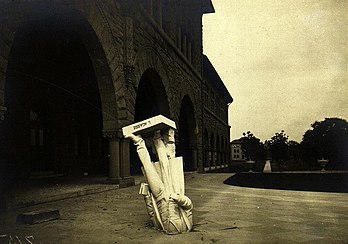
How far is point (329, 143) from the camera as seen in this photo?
1652 inches

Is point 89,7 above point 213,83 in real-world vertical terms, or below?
below

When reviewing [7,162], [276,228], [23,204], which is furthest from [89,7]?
[276,228]

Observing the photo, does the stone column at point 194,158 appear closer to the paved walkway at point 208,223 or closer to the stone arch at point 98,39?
the stone arch at point 98,39

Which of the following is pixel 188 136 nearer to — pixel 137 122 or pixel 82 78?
pixel 82 78

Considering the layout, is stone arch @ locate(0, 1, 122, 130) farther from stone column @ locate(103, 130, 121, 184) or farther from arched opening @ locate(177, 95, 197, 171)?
arched opening @ locate(177, 95, 197, 171)

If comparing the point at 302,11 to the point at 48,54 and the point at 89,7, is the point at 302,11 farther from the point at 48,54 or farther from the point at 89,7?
the point at 48,54

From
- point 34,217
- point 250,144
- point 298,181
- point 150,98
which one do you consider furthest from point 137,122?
point 250,144

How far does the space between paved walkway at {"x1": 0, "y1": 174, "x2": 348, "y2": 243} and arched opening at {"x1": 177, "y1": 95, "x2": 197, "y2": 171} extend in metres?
12.5

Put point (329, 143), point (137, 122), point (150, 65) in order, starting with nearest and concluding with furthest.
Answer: point (137, 122) < point (150, 65) < point (329, 143)

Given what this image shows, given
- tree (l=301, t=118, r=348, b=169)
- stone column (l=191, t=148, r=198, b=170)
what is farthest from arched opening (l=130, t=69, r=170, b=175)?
tree (l=301, t=118, r=348, b=169)

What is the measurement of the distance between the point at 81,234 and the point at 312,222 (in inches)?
117

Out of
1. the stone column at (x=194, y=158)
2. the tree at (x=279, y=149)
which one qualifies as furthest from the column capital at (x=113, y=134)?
the tree at (x=279, y=149)

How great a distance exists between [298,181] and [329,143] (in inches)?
1051

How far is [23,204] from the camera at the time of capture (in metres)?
6.42
